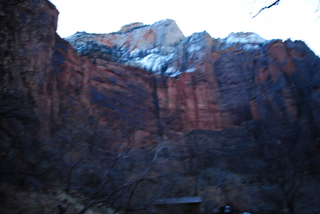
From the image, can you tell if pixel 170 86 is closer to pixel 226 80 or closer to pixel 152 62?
pixel 152 62

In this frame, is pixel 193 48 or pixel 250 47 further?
pixel 193 48

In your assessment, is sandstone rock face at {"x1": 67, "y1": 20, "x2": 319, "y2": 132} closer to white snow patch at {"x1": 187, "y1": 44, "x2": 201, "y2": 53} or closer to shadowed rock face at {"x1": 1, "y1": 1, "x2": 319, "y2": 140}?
white snow patch at {"x1": 187, "y1": 44, "x2": 201, "y2": 53}

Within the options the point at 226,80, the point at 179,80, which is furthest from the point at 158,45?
the point at 226,80

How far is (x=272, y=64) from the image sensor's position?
29656 mm

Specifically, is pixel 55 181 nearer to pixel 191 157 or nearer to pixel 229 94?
pixel 191 157

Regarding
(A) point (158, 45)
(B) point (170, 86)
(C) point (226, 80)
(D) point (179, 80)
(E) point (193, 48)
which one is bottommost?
(B) point (170, 86)

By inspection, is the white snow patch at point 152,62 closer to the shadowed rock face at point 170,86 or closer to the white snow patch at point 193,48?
the shadowed rock face at point 170,86

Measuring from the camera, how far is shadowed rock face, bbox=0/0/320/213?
56.0 feet

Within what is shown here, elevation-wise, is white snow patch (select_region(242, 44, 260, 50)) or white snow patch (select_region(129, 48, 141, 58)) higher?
white snow patch (select_region(129, 48, 141, 58))

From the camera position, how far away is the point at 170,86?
3144cm

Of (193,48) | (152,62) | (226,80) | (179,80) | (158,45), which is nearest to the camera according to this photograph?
(179,80)

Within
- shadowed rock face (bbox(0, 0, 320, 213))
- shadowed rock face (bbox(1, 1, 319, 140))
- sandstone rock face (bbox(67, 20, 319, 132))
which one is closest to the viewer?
shadowed rock face (bbox(0, 0, 320, 213))

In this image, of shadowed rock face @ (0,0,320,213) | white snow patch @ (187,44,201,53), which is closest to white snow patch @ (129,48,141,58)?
shadowed rock face @ (0,0,320,213)

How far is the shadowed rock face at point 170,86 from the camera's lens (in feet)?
56.0
